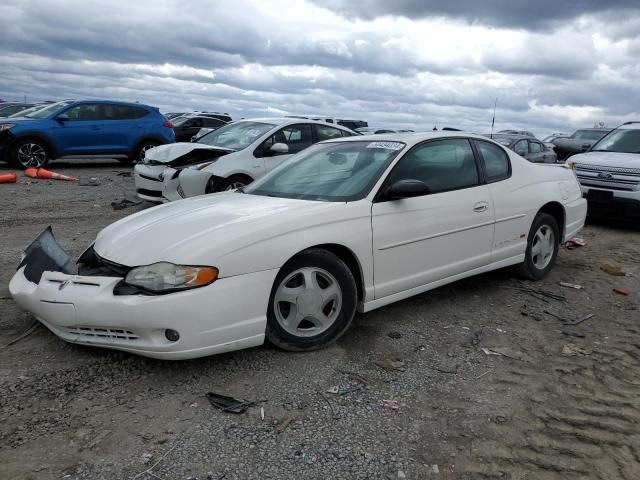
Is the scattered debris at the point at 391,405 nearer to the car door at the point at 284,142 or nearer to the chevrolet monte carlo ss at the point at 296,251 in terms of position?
the chevrolet monte carlo ss at the point at 296,251

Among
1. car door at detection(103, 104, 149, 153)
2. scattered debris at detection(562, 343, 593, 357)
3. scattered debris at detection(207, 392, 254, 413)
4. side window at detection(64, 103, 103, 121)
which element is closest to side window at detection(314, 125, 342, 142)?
scattered debris at detection(562, 343, 593, 357)

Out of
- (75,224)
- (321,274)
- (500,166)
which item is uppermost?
(500,166)

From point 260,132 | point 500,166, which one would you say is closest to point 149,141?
point 260,132

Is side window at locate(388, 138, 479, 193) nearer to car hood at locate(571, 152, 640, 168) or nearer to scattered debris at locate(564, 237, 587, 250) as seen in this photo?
scattered debris at locate(564, 237, 587, 250)

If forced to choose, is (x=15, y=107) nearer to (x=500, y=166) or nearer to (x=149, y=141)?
(x=149, y=141)

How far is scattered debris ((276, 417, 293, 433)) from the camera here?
288cm

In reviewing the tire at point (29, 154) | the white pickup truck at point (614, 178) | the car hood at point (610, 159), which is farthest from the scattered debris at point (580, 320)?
the tire at point (29, 154)

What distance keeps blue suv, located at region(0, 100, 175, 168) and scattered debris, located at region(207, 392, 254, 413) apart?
1133 cm

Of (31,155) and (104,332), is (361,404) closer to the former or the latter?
(104,332)

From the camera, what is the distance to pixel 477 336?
419 cm

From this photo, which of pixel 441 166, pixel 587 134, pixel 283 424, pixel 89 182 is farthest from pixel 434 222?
pixel 587 134

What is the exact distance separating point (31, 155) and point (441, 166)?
35.8 ft

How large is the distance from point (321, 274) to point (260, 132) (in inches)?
213

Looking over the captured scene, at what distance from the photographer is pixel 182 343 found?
10.5 feet
